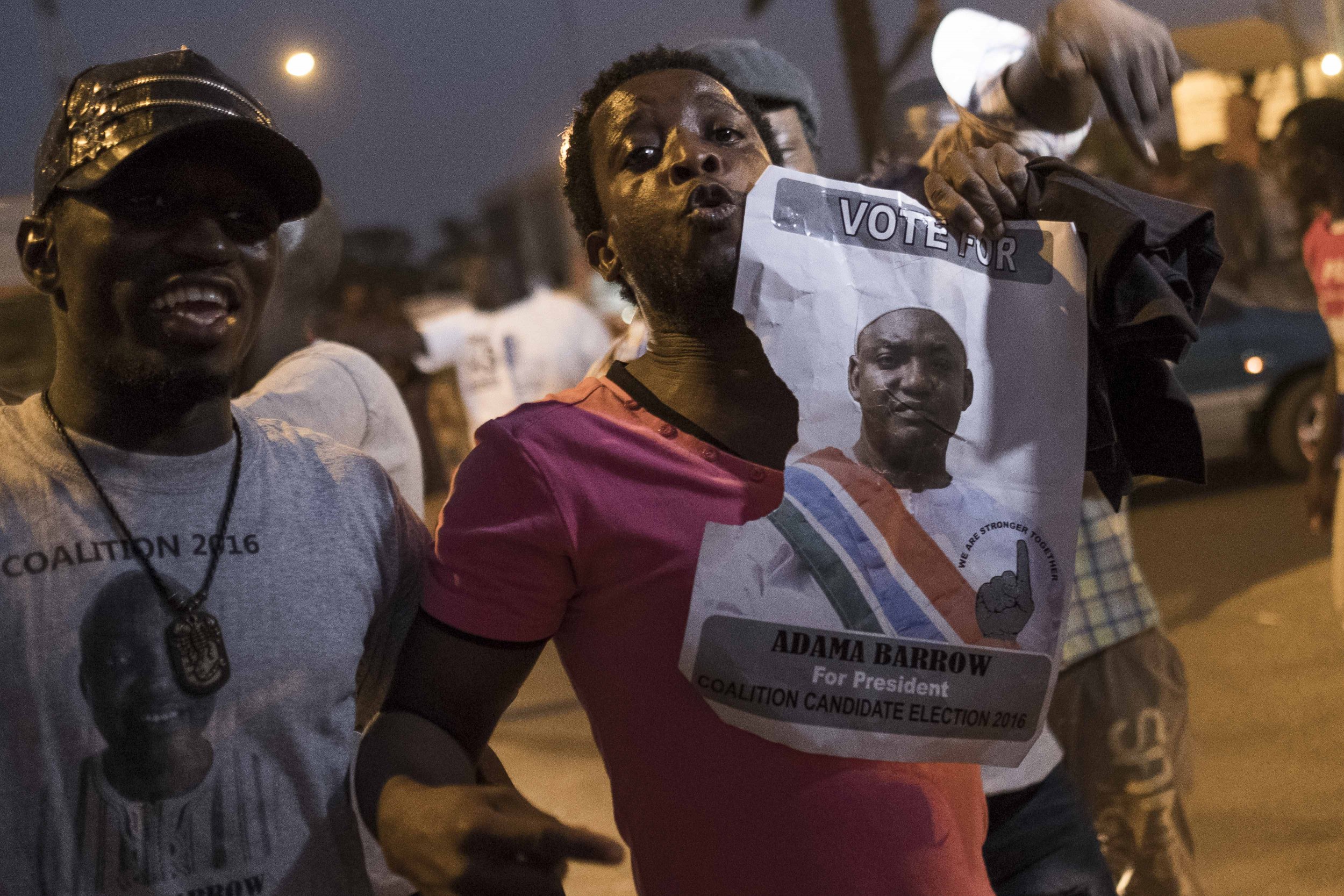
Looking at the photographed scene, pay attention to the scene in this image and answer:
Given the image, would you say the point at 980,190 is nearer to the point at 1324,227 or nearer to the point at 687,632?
the point at 687,632

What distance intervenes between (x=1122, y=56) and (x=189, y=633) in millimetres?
1395

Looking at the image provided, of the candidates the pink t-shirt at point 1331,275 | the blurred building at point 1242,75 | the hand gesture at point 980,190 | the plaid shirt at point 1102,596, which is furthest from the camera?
the blurred building at point 1242,75

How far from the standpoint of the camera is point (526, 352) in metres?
6.15

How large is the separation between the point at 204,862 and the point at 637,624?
0.58 meters

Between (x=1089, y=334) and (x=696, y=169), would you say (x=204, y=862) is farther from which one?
(x=1089, y=334)

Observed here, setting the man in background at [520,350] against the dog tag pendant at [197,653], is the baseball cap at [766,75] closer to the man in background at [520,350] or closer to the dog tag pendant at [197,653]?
the dog tag pendant at [197,653]

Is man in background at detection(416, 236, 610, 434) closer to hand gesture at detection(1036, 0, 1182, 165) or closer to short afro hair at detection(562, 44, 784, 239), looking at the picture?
short afro hair at detection(562, 44, 784, 239)

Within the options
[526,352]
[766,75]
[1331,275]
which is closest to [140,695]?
[766,75]

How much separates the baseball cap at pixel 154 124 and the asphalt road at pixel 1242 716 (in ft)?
10.5

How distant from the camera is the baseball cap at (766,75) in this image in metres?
2.64

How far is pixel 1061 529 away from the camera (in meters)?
1.56

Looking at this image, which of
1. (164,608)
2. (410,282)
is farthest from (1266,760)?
(410,282)

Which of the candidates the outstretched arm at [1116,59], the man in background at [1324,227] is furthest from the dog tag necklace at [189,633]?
the man in background at [1324,227]

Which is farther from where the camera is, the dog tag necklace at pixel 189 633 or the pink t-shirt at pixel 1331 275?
the pink t-shirt at pixel 1331 275
